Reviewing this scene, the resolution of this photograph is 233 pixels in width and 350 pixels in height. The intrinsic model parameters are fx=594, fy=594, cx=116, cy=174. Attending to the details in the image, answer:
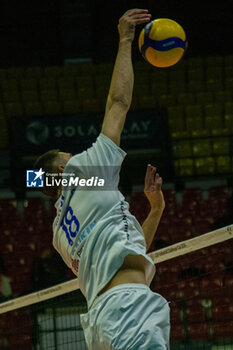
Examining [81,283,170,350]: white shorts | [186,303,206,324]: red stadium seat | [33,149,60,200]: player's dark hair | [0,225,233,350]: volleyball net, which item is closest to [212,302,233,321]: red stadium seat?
[0,225,233,350]: volleyball net

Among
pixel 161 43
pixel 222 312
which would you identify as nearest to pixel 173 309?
pixel 222 312

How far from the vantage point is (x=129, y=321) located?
7.67 feet

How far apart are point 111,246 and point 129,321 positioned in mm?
346

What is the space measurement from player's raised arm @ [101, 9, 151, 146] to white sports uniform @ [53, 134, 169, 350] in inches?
2.7

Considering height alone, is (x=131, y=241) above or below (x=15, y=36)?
below

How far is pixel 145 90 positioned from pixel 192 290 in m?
5.75

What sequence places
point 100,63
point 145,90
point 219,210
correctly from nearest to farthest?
point 219,210 → point 145,90 → point 100,63

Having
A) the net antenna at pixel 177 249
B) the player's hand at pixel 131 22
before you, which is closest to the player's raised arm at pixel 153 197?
the player's hand at pixel 131 22

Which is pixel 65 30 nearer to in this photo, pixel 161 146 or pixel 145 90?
pixel 145 90

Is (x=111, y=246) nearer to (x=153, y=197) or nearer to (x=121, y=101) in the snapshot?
(x=121, y=101)

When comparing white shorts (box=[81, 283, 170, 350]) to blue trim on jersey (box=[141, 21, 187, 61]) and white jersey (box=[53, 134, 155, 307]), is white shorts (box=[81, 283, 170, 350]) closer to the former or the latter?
white jersey (box=[53, 134, 155, 307])

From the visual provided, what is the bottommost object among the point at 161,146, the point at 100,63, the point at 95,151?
the point at 95,151

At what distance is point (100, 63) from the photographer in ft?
47.6

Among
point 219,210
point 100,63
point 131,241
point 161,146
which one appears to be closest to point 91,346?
point 131,241
